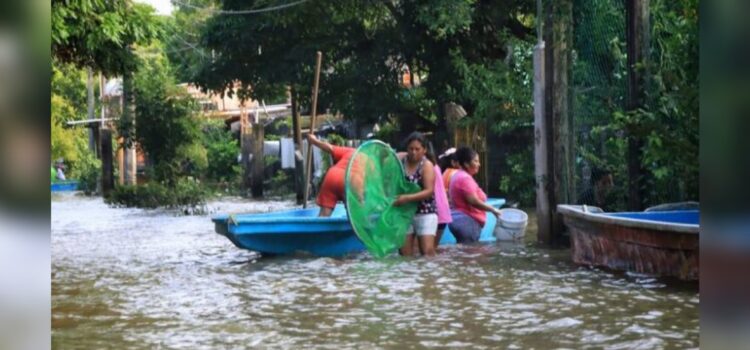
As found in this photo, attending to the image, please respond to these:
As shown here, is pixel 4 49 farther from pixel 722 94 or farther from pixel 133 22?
pixel 133 22

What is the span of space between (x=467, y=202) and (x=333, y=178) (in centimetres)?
179

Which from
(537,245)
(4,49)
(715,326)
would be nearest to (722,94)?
(715,326)

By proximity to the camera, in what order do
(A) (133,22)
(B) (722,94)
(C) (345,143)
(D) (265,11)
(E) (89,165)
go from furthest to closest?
(E) (89,165) < (C) (345,143) < (D) (265,11) < (A) (133,22) < (B) (722,94)

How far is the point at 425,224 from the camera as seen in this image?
11.4 m

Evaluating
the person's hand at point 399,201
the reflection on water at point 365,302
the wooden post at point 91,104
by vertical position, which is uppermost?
the wooden post at point 91,104

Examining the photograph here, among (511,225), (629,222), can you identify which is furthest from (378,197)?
(629,222)

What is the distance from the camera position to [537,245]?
1245 cm

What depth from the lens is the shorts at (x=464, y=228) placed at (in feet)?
41.3

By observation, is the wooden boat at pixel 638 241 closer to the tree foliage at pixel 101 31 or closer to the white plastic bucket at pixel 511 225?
the white plastic bucket at pixel 511 225

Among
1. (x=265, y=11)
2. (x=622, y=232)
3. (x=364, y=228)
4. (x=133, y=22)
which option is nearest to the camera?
(x=622, y=232)

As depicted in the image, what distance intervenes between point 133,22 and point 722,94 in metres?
9.75

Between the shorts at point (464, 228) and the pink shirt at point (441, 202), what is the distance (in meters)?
0.56

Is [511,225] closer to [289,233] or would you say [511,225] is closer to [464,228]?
[464,228]

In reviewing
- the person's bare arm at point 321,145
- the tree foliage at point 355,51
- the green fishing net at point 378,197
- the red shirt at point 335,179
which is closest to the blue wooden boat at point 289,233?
the green fishing net at point 378,197
